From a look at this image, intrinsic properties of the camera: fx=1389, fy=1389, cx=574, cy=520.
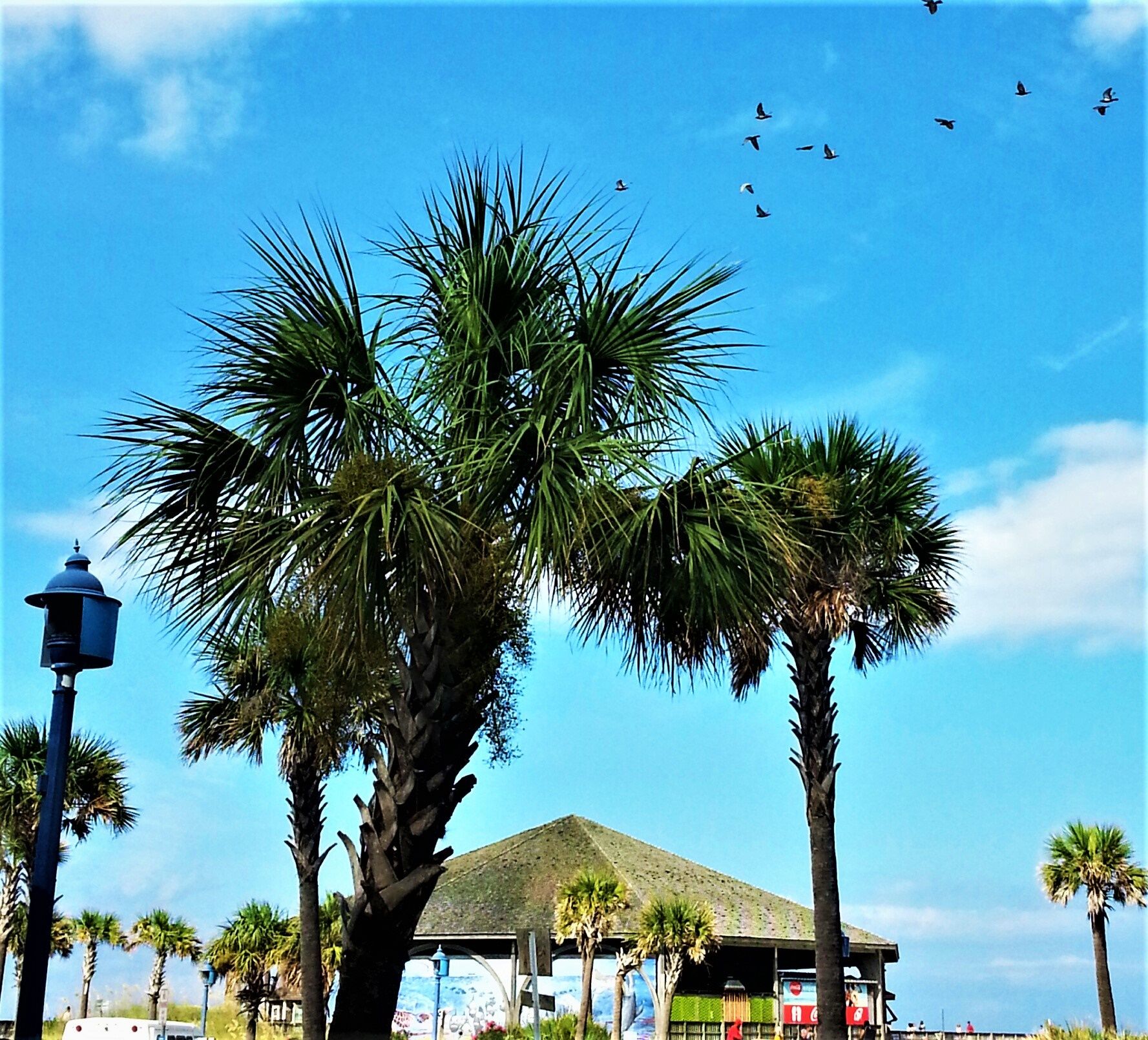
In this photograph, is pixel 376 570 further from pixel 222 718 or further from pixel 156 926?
pixel 156 926

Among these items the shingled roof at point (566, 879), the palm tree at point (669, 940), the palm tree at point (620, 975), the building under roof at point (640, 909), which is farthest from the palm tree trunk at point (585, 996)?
the shingled roof at point (566, 879)

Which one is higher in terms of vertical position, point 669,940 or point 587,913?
point 587,913

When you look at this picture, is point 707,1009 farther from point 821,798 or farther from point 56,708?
point 56,708

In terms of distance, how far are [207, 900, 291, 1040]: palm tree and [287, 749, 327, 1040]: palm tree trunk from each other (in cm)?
1537

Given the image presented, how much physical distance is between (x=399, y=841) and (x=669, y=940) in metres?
26.3

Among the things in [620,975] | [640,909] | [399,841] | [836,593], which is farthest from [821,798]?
[640,909]

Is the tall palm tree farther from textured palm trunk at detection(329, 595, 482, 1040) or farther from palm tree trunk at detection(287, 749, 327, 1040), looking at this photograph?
palm tree trunk at detection(287, 749, 327, 1040)

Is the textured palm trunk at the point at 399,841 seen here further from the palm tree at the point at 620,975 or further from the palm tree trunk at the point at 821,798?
the palm tree at the point at 620,975

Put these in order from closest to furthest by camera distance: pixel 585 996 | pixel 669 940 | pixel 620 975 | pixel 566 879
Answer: pixel 585 996 < pixel 669 940 < pixel 620 975 < pixel 566 879

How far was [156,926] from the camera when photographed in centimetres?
5288

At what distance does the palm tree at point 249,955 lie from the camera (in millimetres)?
41750

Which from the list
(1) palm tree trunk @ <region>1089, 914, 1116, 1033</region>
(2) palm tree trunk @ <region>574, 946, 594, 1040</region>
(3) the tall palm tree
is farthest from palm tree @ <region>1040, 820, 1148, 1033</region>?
(3) the tall palm tree

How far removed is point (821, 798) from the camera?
22.3 meters

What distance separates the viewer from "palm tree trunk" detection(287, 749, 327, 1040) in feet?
85.6
